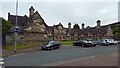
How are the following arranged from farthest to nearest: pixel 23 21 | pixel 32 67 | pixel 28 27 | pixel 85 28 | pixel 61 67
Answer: pixel 85 28 < pixel 23 21 < pixel 28 27 < pixel 32 67 < pixel 61 67

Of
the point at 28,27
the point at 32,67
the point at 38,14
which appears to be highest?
the point at 38,14

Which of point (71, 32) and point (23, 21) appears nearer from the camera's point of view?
point (23, 21)

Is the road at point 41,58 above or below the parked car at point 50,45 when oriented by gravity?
below

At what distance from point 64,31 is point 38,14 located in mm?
28758

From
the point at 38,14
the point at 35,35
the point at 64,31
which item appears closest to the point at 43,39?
the point at 35,35

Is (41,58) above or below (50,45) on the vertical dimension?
below

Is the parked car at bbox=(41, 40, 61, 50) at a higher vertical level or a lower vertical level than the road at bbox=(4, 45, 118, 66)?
higher

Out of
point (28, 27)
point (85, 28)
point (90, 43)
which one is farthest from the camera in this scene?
point (85, 28)

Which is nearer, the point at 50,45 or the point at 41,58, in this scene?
the point at 41,58

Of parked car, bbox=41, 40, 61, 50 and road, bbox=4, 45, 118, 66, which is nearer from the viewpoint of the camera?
road, bbox=4, 45, 118, 66

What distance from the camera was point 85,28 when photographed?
322ft

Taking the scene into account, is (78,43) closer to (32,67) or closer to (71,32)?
(32,67)

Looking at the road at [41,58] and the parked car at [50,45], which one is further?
the parked car at [50,45]

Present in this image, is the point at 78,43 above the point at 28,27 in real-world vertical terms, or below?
below
